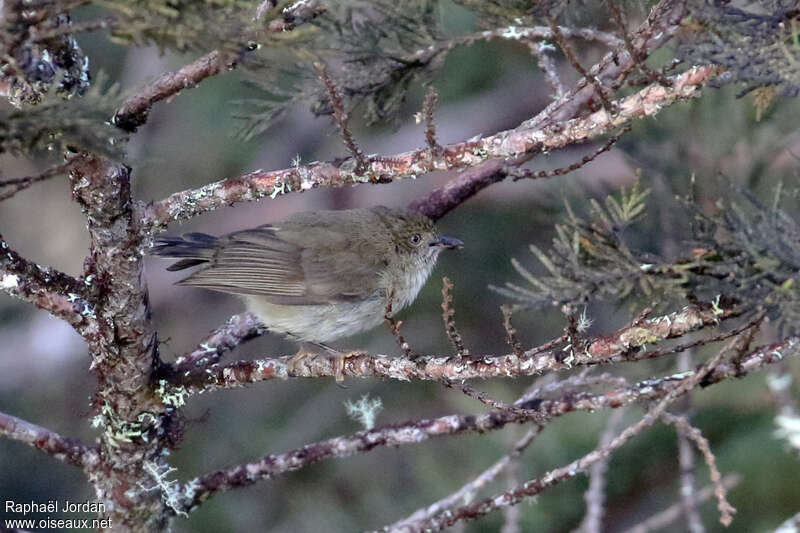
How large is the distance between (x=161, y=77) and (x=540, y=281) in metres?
1.33

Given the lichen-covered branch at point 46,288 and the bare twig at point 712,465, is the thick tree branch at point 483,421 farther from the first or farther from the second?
the lichen-covered branch at point 46,288

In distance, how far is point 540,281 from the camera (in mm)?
2342

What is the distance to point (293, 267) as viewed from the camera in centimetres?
459

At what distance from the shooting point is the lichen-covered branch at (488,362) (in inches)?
96.8

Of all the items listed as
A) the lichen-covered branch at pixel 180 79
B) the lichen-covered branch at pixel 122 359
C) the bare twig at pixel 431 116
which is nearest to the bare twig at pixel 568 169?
the bare twig at pixel 431 116

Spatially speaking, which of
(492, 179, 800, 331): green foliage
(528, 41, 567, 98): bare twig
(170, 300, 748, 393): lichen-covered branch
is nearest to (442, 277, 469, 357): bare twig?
(170, 300, 748, 393): lichen-covered branch

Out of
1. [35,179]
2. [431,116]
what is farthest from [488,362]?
[35,179]

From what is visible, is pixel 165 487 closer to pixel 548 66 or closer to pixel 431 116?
pixel 431 116

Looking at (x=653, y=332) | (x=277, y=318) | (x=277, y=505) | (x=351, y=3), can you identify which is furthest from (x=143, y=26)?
(x=277, y=505)

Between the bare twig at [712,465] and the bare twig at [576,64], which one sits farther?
the bare twig at [712,465]

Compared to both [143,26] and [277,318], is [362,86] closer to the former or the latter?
[277,318]

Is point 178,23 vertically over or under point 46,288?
over

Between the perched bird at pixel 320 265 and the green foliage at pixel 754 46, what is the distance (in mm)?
2330

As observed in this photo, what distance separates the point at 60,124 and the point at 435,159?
3.83 feet
